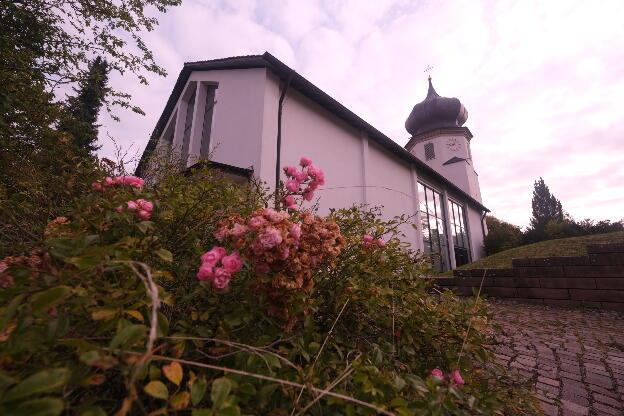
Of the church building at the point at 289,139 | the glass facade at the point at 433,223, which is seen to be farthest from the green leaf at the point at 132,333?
the glass facade at the point at 433,223

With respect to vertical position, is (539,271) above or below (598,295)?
above

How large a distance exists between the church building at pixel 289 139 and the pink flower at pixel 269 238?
7.25 feet

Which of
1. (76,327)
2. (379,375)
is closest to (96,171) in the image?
(76,327)

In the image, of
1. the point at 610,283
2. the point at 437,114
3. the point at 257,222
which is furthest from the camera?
the point at 437,114

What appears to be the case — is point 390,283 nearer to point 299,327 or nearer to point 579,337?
point 299,327

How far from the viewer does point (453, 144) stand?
67.4ft

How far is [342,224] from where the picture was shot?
102 inches

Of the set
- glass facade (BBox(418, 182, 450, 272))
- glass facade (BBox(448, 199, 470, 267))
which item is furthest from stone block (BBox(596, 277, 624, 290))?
glass facade (BBox(448, 199, 470, 267))

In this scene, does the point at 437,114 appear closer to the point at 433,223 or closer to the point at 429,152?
the point at 429,152

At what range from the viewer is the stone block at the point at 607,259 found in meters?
4.60

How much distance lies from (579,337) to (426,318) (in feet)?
9.92

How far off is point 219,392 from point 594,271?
6.51 metres

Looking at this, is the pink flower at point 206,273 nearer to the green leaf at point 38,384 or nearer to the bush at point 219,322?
the bush at point 219,322

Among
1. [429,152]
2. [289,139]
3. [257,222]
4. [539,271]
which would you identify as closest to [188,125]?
[289,139]
